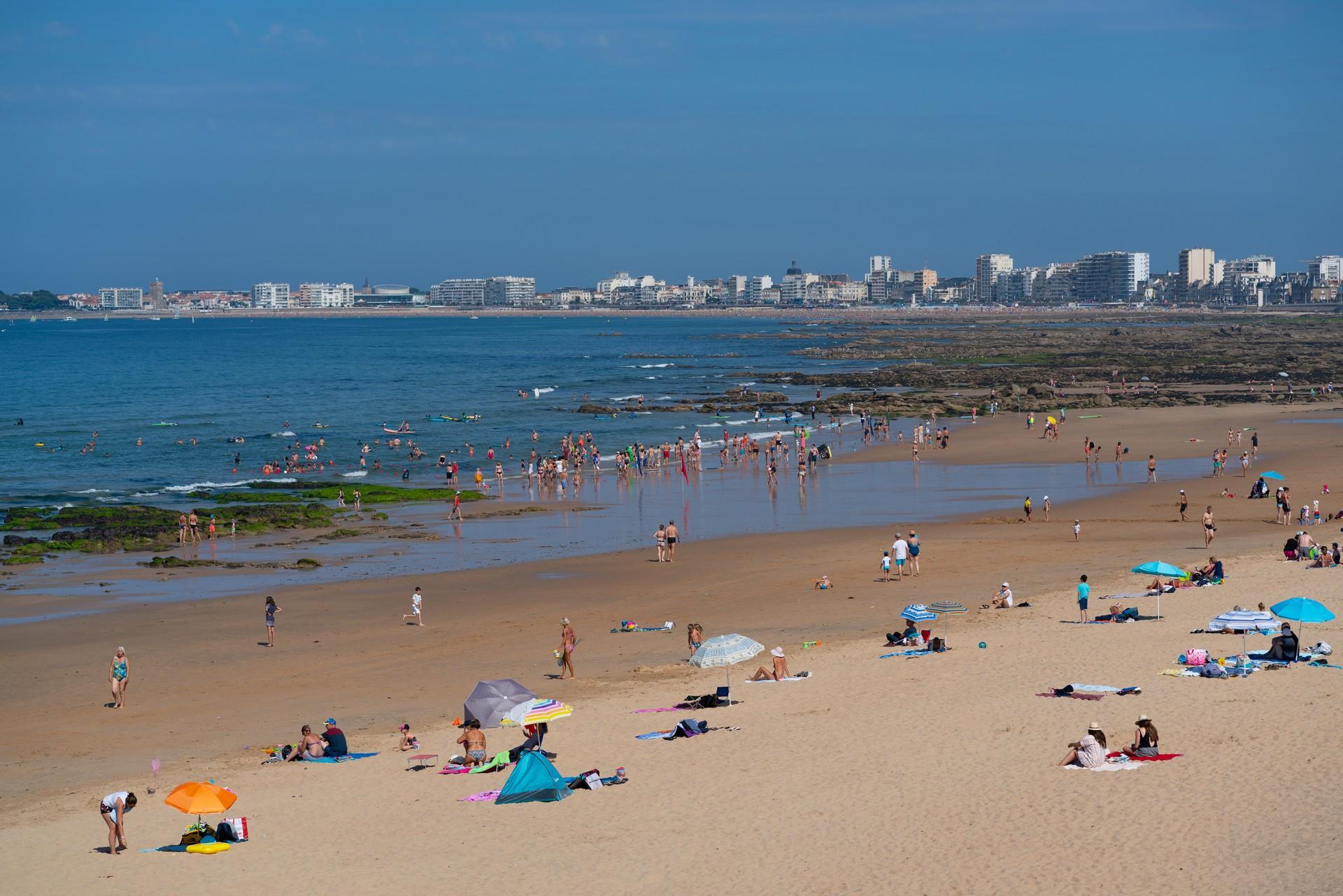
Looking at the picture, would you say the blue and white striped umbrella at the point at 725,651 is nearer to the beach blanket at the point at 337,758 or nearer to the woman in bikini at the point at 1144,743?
the beach blanket at the point at 337,758

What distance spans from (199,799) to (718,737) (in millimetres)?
5537

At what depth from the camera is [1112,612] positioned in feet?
62.2

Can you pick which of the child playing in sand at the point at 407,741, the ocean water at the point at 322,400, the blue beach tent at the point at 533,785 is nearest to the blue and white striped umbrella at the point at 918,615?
the blue beach tent at the point at 533,785

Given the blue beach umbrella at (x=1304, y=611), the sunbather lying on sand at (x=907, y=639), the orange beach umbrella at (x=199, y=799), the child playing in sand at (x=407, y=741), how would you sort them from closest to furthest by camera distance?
the orange beach umbrella at (x=199, y=799) < the child playing in sand at (x=407, y=741) < the blue beach umbrella at (x=1304, y=611) < the sunbather lying on sand at (x=907, y=639)

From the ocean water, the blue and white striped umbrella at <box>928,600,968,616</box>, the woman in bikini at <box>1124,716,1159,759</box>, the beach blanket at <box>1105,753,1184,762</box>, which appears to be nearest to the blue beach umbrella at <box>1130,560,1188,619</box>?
the blue and white striped umbrella at <box>928,600,968,616</box>

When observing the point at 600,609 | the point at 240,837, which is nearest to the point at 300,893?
the point at 240,837

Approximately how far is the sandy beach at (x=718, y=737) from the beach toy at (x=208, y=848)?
12cm

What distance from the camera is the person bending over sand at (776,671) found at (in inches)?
655

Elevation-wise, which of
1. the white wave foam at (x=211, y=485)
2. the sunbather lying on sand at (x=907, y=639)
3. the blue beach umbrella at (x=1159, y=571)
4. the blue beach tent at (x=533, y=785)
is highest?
the blue beach umbrella at (x=1159, y=571)

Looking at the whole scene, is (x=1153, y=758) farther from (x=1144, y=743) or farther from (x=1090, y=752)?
Result: (x=1090, y=752)

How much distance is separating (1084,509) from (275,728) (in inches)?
848

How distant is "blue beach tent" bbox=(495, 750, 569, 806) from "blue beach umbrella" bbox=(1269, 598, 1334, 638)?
30.7 ft

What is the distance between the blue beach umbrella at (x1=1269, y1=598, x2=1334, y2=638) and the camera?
15.7m

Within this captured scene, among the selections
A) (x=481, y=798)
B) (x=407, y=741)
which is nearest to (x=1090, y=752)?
(x=481, y=798)
